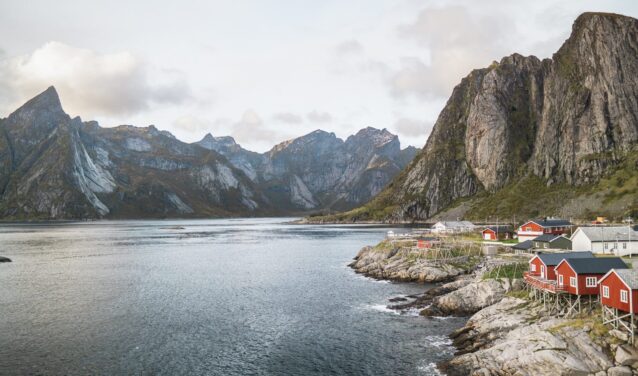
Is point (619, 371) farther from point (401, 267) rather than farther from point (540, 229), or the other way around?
point (540, 229)

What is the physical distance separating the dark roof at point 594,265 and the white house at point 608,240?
33.5 meters

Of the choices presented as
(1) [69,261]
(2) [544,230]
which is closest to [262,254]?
(1) [69,261]

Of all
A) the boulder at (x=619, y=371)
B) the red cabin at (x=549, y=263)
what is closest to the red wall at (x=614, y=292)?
the boulder at (x=619, y=371)

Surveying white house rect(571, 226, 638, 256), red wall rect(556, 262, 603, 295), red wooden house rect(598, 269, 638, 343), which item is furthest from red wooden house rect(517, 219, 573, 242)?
red wooden house rect(598, 269, 638, 343)

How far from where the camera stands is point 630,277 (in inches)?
1706

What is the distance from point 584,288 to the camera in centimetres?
4991

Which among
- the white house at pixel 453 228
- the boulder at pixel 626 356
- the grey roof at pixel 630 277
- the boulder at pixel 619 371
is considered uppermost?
the white house at pixel 453 228

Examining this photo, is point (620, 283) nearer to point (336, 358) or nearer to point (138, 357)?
point (336, 358)

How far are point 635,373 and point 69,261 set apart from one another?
449ft

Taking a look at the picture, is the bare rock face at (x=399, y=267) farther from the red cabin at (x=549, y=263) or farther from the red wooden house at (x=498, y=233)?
the red cabin at (x=549, y=263)

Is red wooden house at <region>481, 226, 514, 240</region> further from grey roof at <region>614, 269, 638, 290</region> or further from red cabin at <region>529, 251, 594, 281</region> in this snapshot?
grey roof at <region>614, 269, 638, 290</region>

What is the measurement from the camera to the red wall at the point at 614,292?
42625 millimetres

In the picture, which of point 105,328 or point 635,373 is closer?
point 635,373

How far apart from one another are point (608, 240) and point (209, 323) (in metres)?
71.0
